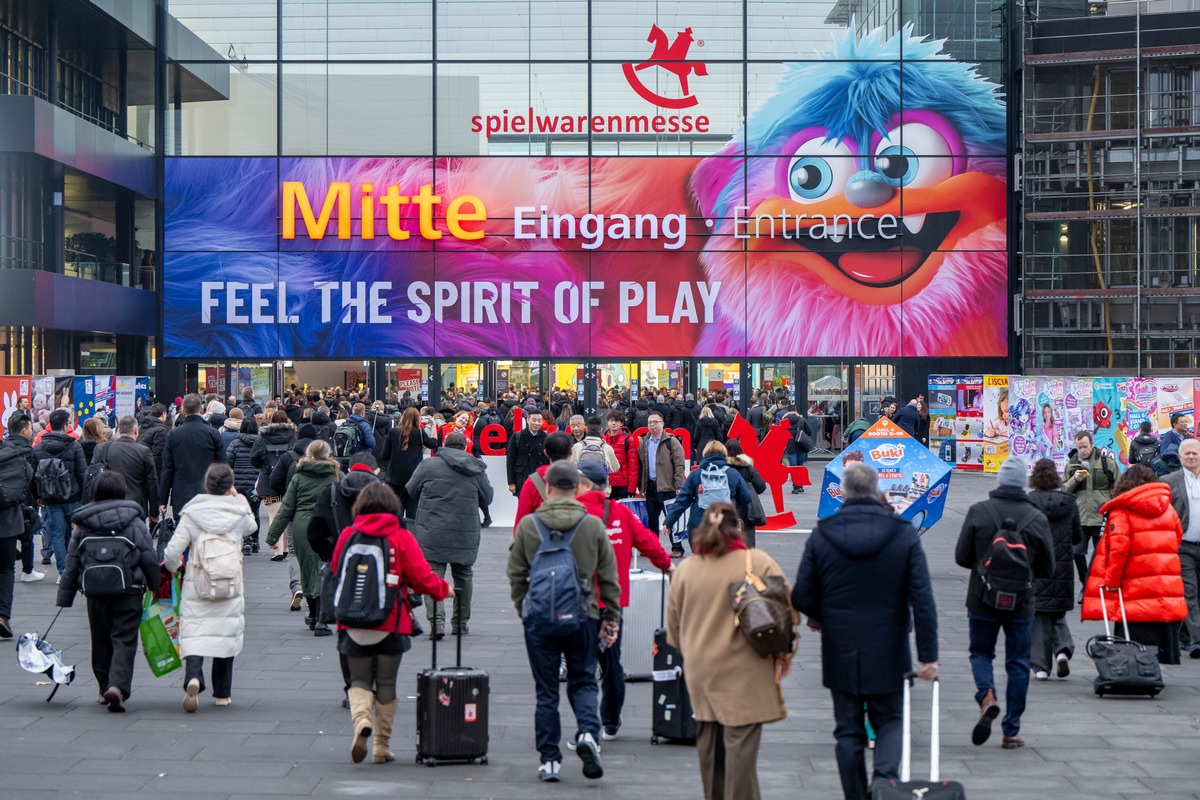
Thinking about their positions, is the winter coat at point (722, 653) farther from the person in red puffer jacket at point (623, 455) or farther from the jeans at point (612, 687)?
the person in red puffer jacket at point (623, 455)

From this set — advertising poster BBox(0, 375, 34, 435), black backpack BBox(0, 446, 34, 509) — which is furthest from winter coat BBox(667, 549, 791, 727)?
advertising poster BBox(0, 375, 34, 435)

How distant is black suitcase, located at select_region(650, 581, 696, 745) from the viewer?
869 cm

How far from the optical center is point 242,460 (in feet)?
57.2

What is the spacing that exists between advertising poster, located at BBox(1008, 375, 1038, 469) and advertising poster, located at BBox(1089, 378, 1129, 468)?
1864 millimetres

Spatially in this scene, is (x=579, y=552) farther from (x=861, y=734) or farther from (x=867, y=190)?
(x=867, y=190)

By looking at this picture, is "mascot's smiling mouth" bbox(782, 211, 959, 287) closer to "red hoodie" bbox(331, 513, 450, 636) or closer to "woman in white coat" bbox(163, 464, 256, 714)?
"woman in white coat" bbox(163, 464, 256, 714)

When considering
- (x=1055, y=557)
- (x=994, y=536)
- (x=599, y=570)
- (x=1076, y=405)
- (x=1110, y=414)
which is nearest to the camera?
(x=599, y=570)

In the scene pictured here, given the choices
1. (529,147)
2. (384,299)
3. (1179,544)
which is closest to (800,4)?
(529,147)

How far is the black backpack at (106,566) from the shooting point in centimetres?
944

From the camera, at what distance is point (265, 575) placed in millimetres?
16219

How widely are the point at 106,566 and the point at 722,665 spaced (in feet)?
15.7

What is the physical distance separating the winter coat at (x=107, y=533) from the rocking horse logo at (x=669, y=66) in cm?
2625

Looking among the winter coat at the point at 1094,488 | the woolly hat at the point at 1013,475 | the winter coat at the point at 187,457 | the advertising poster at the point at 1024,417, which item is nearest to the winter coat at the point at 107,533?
the winter coat at the point at 187,457

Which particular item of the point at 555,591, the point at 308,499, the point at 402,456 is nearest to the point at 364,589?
the point at 555,591
